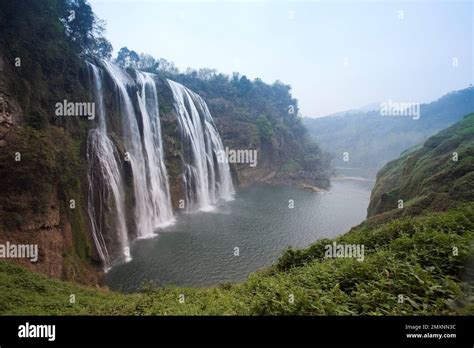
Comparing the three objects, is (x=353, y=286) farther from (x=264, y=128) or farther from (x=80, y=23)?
(x=264, y=128)

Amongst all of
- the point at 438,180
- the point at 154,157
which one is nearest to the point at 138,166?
the point at 154,157

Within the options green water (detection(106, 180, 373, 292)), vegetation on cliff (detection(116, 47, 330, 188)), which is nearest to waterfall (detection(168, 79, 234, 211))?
green water (detection(106, 180, 373, 292))

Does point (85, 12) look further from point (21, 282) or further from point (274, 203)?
point (274, 203)

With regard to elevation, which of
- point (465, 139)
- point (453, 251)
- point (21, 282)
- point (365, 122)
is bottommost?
point (21, 282)

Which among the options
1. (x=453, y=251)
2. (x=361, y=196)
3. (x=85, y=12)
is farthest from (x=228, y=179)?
(x=453, y=251)

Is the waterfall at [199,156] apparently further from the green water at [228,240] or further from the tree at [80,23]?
the tree at [80,23]
